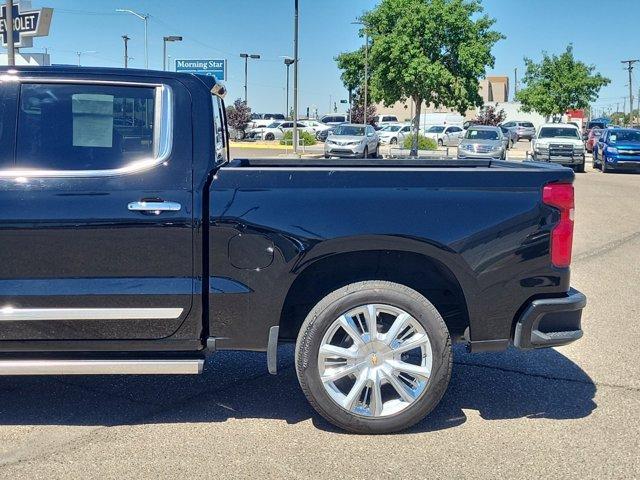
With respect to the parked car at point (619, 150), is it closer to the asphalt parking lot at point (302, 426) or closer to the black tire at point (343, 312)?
the asphalt parking lot at point (302, 426)

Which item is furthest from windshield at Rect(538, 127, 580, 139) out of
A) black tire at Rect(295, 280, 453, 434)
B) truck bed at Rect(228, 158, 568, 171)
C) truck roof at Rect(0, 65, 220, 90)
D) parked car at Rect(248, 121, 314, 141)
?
parked car at Rect(248, 121, 314, 141)

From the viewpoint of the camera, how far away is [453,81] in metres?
34.9

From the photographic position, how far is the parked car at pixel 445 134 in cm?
5594

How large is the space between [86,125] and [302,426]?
217cm

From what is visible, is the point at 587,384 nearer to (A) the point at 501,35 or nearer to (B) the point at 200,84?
(B) the point at 200,84

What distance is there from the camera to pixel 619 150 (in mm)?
28875

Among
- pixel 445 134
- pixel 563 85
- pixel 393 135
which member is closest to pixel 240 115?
pixel 393 135

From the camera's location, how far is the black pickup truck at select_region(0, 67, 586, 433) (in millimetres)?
4078

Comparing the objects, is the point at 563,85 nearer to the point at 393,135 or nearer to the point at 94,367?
the point at 393,135

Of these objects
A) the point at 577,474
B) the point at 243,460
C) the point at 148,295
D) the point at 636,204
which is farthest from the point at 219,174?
the point at 636,204

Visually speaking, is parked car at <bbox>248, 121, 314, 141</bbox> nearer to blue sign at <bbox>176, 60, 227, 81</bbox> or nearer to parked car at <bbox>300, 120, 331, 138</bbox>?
parked car at <bbox>300, 120, 331, 138</bbox>

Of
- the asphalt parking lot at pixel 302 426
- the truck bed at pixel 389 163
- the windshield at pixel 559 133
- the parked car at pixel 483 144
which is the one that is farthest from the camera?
the windshield at pixel 559 133

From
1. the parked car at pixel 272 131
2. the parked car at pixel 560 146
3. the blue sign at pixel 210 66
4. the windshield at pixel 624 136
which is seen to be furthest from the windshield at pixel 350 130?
the parked car at pixel 272 131

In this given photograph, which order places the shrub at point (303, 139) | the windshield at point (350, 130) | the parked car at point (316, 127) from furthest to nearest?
the parked car at point (316, 127) → the shrub at point (303, 139) → the windshield at point (350, 130)
